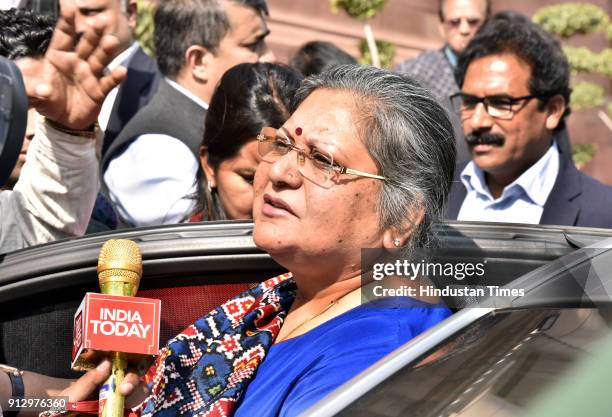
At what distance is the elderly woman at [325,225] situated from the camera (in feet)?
8.55

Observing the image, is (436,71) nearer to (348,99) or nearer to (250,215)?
(250,215)

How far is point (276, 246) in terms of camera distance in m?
2.63

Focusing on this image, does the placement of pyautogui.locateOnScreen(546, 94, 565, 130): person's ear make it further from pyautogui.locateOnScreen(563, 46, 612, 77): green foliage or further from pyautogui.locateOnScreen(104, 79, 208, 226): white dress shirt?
pyautogui.locateOnScreen(563, 46, 612, 77): green foliage

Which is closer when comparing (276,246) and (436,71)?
(276,246)

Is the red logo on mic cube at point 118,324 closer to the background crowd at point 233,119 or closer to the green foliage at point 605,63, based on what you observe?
the background crowd at point 233,119

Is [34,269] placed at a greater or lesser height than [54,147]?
lesser

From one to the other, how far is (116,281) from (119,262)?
0.17ft

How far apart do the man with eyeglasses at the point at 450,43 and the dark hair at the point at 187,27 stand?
2.32 metres

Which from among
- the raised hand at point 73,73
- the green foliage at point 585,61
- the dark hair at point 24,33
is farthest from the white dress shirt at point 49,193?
the green foliage at point 585,61

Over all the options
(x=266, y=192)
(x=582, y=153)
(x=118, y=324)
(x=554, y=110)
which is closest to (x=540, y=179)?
(x=554, y=110)

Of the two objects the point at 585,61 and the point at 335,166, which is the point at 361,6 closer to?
the point at 585,61

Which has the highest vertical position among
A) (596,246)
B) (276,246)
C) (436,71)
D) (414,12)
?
(596,246)

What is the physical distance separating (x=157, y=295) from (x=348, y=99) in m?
0.77

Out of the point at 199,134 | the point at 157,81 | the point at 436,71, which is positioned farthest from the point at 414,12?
the point at 199,134
